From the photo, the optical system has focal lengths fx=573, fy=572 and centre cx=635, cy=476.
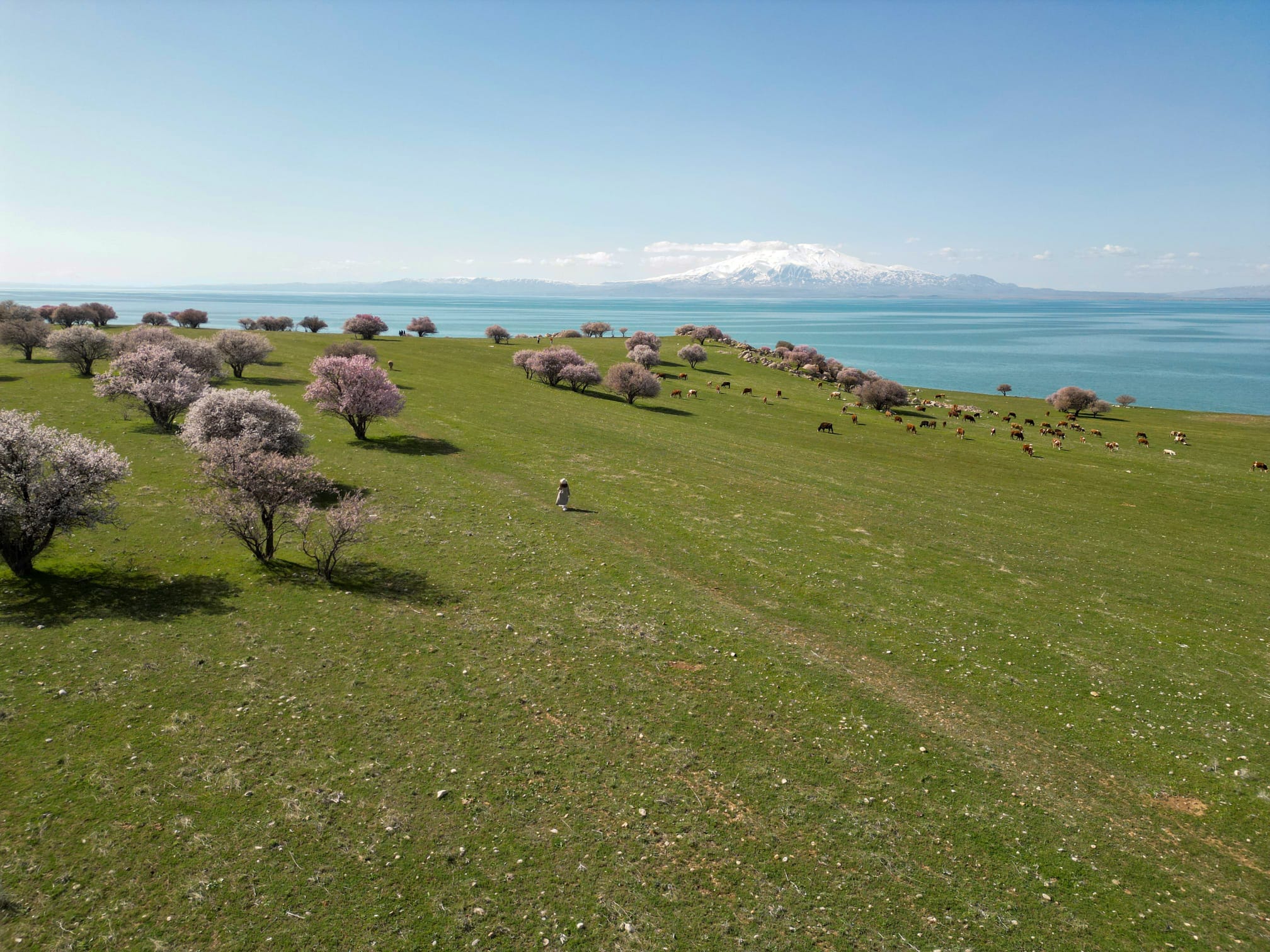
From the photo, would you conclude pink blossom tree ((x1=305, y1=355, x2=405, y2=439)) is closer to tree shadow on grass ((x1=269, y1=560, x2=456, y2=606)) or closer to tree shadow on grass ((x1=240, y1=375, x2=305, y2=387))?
tree shadow on grass ((x1=240, y1=375, x2=305, y2=387))

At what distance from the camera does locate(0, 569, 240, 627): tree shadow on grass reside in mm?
20641

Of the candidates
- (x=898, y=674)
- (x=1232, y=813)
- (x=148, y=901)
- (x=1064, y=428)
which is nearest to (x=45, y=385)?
(x=148, y=901)

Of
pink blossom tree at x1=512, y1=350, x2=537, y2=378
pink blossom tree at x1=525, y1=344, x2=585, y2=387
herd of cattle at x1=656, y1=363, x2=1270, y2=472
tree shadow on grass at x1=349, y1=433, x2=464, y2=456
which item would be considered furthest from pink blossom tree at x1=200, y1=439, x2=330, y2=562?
pink blossom tree at x1=512, y1=350, x2=537, y2=378

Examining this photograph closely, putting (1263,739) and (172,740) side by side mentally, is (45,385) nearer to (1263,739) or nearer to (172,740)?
(172,740)

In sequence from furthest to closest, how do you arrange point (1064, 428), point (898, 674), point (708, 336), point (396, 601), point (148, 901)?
1. point (708, 336)
2. point (1064, 428)
3. point (396, 601)
4. point (898, 674)
5. point (148, 901)

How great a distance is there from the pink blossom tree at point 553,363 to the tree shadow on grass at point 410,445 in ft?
126

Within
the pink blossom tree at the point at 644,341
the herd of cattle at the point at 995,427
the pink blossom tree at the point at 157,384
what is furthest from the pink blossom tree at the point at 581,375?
the pink blossom tree at the point at 157,384

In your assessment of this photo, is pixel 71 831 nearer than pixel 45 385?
Yes

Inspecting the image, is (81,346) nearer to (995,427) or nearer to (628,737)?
(628,737)

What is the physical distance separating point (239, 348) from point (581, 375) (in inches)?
1682

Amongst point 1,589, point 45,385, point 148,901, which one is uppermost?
point 45,385

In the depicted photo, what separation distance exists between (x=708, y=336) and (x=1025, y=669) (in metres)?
139

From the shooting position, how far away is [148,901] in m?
11.3

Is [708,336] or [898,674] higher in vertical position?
[708,336]
